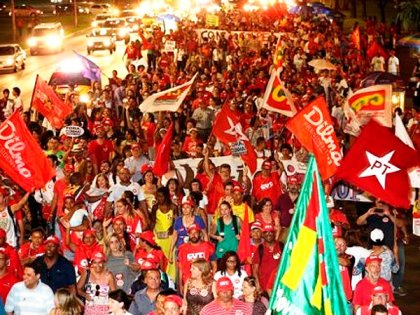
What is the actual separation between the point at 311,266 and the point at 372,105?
28.3 feet

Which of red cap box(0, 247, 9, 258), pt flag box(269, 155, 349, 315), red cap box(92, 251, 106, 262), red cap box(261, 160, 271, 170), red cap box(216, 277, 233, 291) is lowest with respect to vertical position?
red cap box(261, 160, 271, 170)

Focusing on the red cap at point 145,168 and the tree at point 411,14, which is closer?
the red cap at point 145,168

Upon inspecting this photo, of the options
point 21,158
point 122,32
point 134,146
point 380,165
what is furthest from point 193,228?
point 122,32

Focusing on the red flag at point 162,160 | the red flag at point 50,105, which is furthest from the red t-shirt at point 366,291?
the red flag at point 50,105

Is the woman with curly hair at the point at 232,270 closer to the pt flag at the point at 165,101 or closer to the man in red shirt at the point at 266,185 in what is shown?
the man in red shirt at the point at 266,185

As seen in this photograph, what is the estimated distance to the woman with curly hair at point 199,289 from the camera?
34.2 feet

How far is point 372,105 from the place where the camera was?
16.3 m

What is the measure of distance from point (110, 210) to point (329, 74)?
12702 mm

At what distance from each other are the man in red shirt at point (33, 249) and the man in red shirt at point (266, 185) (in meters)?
4.02

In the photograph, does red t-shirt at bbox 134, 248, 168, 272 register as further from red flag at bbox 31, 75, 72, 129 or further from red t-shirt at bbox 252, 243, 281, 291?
red flag at bbox 31, 75, 72, 129

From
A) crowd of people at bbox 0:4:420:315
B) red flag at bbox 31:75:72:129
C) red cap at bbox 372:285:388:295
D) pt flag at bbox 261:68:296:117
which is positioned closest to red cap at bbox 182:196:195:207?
crowd of people at bbox 0:4:420:315

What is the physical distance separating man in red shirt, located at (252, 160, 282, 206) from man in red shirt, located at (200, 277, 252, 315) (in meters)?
5.17

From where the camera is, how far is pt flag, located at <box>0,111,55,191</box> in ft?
45.5

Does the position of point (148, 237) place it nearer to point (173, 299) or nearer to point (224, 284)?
point (224, 284)
